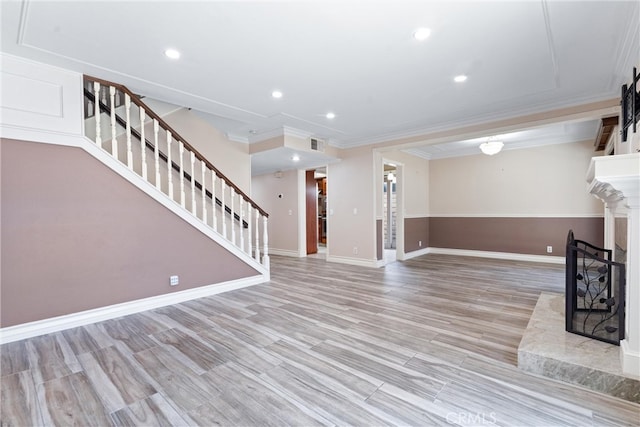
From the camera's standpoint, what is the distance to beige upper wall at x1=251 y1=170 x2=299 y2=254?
7.07 m

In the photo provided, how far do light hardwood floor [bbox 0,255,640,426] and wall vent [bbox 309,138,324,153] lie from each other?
117 inches

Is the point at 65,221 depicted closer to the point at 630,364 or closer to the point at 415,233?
the point at 630,364

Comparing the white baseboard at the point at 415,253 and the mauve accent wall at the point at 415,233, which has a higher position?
the mauve accent wall at the point at 415,233

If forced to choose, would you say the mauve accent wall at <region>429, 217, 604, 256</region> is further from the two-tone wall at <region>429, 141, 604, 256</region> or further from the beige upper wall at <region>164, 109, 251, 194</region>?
the beige upper wall at <region>164, 109, 251, 194</region>

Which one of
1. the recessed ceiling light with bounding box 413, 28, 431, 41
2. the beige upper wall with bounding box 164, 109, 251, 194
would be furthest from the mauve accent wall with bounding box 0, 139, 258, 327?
the recessed ceiling light with bounding box 413, 28, 431, 41

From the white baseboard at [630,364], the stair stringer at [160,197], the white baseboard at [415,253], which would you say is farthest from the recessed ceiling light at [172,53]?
the white baseboard at [415,253]

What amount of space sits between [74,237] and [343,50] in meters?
3.19

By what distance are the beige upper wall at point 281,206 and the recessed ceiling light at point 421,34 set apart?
16.0 ft

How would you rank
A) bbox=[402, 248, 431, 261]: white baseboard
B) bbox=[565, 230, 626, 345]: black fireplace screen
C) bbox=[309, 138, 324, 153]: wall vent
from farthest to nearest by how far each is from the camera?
1. bbox=[402, 248, 431, 261]: white baseboard
2. bbox=[309, 138, 324, 153]: wall vent
3. bbox=[565, 230, 626, 345]: black fireplace screen

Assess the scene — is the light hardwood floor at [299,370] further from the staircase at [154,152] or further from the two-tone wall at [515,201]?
the two-tone wall at [515,201]

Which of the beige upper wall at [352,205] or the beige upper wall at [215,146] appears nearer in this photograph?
the beige upper wall at [215,146]

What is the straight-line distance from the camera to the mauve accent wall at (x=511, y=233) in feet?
18.3

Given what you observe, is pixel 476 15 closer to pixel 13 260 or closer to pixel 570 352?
pixel 570 352

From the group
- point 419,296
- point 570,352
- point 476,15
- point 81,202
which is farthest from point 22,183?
point 570,352
